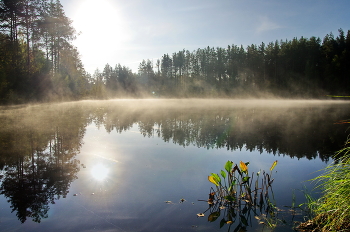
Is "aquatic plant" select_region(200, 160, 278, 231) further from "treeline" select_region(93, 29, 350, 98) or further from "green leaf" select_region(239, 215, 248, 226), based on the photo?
"treeline" select_region(93, 29, 350, 98)

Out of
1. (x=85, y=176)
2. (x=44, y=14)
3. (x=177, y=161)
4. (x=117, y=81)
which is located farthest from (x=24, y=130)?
(x=117, y=81)

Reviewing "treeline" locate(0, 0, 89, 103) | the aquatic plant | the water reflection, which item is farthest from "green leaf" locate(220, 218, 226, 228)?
"treeline" locate(0, 0, 89, 103)

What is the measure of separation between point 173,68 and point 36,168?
77.1 metres

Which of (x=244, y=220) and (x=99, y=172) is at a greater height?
(x=99, y=172)

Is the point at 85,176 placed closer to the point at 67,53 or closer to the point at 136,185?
the point at 136,185

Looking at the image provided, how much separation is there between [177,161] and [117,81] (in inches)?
3034

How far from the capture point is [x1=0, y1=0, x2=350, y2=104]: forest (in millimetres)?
24094

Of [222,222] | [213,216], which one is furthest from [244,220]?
[213,216]

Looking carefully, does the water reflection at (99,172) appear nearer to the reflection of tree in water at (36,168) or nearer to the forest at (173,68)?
the reflection of tree in water at (36,168)

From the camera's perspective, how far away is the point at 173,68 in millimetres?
80938

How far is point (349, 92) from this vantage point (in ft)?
149

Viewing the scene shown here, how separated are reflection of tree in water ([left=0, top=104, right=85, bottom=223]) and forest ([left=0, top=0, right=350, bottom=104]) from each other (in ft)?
47.3

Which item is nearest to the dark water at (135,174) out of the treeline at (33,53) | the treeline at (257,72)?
the treeline at (33,53)

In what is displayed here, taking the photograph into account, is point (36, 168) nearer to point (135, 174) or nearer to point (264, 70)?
point (135, 174)
